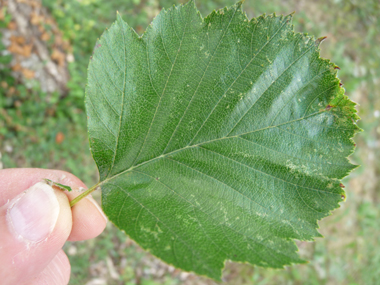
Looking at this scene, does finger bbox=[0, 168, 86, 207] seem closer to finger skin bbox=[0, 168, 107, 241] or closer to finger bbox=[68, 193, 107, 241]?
finger skin bbox=[0, 168, 107, 241]

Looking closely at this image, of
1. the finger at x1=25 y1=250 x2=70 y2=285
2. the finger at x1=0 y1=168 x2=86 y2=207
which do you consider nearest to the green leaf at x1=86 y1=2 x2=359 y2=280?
the finger at x1=0 y1=168 x2=86 y2=207

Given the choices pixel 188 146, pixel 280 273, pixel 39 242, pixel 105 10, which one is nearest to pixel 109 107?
pixel 188 146

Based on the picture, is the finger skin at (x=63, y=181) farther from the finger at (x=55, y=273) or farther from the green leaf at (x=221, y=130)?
the green leaf at (x=221, y=130)

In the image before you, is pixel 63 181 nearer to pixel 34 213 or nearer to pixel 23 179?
pixel 23 179

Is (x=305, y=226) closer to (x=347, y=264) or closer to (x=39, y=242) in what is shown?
(x=39, y=242)

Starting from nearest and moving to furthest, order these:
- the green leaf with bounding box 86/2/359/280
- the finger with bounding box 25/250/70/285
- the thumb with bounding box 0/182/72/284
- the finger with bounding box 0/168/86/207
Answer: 1. the green leaf with bounding box 86/2/359/280
2. the thumb with bounding box 0/182/72/284
3. the finger with bounding box 0/168/86/207
4. the finger with bounding box 25/250/70/285
